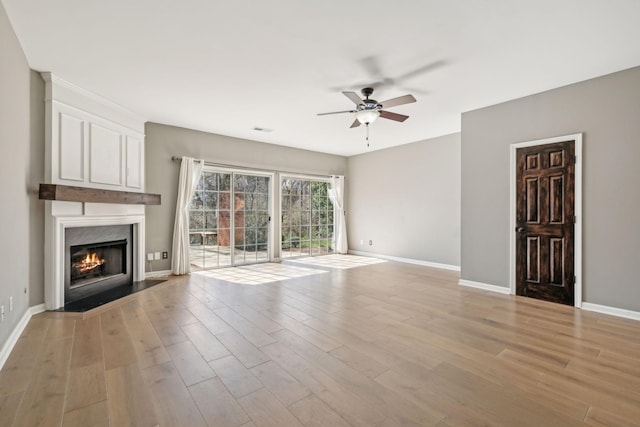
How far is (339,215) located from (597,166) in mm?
5442

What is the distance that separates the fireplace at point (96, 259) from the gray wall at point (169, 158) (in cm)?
53

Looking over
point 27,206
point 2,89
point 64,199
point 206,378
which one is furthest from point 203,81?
point 206,378

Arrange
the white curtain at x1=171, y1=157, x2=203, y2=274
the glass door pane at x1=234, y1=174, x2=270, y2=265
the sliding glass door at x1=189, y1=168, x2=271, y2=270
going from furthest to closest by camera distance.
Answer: the glass door pane at x1=234, y1=174, x2=270, y2=265 → the sliding glass door at x1=189, y1=168, x2=271, y2=270 → the white curtain at x1=171, y1=157, x2=203, y2=274

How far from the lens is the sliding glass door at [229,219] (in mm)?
5781

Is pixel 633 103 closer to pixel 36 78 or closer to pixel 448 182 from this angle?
pixel 448 182

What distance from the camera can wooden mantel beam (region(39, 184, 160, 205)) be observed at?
10.6 ft

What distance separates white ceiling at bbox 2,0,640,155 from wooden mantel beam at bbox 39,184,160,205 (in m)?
1.32

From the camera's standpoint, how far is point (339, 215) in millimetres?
8172

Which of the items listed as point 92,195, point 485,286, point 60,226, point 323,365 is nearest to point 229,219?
point 92,195

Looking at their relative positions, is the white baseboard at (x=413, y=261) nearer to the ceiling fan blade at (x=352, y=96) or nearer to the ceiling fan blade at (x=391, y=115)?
the ceiling fan blade at (x=391, y=115)

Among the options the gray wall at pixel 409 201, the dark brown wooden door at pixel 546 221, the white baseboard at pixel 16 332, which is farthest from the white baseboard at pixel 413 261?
the white baseboard at pixel 16 332

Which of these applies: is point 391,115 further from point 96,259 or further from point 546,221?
point 96,259

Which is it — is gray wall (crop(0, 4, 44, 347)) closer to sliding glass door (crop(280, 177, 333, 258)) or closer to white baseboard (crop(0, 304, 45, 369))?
white baseboard (crop(0, 304, 45, 369))

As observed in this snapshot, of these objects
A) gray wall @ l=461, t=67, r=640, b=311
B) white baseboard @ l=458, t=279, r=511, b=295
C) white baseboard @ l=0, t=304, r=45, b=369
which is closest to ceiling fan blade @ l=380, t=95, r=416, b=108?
gray wall @ l=461, t=67, r=640, b=311
